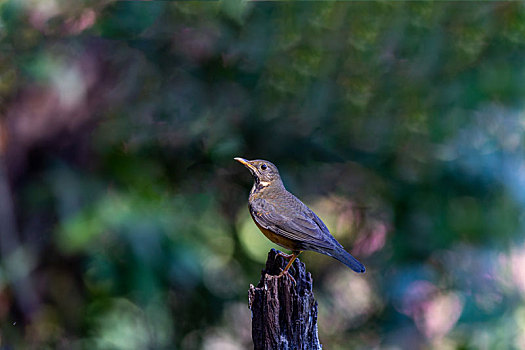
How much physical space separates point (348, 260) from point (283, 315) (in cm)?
37

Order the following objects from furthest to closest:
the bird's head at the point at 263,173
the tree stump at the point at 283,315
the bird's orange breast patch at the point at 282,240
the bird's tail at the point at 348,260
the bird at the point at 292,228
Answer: the bird's head at the point at 263,173, the bird's orange breast patch at the point at 282,240, the bird at the point at 292,228, the bird's tail at the point at 348,260, the tree stump at the point at 283,315

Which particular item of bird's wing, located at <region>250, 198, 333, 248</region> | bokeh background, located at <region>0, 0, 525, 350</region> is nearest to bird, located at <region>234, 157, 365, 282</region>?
bird's wing, located at <region>250, 198, 333, 248</region>

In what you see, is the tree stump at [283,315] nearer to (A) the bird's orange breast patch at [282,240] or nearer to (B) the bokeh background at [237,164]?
(A) the bird's orange breast patch at [282,240]

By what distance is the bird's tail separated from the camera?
2689mm

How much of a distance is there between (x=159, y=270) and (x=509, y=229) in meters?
2.85

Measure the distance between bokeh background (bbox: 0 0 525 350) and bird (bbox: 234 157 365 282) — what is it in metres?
2.25

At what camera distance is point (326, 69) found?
577 cm

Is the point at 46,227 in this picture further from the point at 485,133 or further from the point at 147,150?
the point at 485,133

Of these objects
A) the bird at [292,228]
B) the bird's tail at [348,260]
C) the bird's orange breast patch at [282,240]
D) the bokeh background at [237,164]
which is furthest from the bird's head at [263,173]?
the bokeh background at [237,164]

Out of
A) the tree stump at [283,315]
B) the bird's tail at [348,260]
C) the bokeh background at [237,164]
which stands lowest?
the tree stump at [283,315]

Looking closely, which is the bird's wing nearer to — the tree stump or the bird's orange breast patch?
the bird's orange breast patch

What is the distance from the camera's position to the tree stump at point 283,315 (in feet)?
8.46

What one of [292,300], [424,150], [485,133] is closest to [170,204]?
[424,150]

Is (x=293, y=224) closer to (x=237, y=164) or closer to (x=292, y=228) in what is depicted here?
(x=292, y=228)
